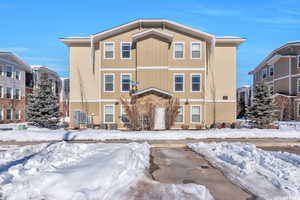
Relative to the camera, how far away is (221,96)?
22531 mm

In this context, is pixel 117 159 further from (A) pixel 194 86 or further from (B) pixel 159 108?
(A) pixel 194 86

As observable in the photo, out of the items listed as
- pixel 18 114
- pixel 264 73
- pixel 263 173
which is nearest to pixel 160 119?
pixel 263 173

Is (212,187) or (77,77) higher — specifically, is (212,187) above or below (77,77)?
below

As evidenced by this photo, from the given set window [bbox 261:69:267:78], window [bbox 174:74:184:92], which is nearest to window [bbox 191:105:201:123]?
window [bbox 174:74:184:92]

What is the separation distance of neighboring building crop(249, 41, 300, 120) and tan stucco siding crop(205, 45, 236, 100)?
11732 millimetres

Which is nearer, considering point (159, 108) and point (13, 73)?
point (159, 108)

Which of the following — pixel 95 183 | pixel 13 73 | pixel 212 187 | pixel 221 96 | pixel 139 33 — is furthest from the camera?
pixel 13 73

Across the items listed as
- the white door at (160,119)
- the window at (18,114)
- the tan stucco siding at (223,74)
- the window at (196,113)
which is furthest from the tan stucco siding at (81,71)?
the window at (18,114)

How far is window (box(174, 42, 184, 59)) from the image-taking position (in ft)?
72.2

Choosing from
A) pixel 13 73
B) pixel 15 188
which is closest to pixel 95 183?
pixel 15 188

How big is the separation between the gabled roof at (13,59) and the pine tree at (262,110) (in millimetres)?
31261

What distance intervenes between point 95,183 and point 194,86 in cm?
1730

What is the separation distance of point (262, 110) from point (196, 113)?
571 cm

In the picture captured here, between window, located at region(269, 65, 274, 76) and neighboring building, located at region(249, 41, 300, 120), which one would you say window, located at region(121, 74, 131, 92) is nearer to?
neighboring building, located at region(249, 41, 300, 120)
